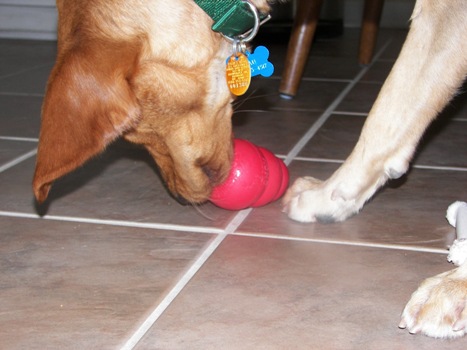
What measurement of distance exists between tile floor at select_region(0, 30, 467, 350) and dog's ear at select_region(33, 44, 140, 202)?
28 centimetres

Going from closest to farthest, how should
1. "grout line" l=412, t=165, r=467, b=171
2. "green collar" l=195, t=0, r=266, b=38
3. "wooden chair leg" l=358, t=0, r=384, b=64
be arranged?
1. "green collar" l=195, t=0, r=266, b=38
2. "grout line" l=412, t=165, r=467, b=171
3. "wooden chair leg" l=358, t=0, r=384, b=64

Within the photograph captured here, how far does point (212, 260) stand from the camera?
1663mm

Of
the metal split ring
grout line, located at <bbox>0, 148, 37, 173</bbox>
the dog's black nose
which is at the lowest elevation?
grout line, located at <bbox>0, 148, 37, 173</bbox>

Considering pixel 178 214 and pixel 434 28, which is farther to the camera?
pixel 178 214

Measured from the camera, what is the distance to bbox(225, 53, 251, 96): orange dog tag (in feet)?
5.65

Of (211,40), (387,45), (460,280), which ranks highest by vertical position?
(211,40)

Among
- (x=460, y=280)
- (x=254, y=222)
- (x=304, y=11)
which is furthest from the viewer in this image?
(x=304, y=11)

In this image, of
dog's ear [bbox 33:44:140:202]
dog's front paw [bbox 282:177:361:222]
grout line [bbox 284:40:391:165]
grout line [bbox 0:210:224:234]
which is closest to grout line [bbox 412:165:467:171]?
grout line [bbox 284:40:391:165]

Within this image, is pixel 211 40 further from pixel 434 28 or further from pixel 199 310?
pixel 199 310

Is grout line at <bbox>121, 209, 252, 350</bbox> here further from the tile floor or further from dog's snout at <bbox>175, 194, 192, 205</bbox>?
dog's snout at <bbox>175, 194, 192, 205</bbox>

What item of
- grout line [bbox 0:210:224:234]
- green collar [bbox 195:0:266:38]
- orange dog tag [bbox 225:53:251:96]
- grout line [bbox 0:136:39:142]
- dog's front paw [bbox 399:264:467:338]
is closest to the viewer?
dog's front paw [bbox 399:264:467:338]

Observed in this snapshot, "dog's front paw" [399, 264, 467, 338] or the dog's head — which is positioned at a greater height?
the dog's head

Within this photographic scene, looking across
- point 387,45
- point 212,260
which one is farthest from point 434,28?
point 387,45

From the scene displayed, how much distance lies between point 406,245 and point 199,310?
1.77 ft
